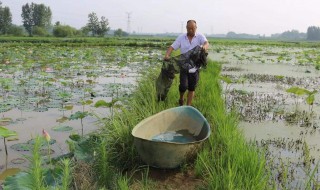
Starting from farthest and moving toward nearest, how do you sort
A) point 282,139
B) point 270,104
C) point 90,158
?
point 270,104, point 282,139, point 90,158

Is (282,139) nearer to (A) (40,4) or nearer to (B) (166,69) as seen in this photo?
(B) (166,69)

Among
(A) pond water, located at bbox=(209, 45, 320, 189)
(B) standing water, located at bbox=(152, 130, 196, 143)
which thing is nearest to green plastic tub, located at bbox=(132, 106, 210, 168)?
(B) standing water, located at bbox=(152, 130, 196, 143)

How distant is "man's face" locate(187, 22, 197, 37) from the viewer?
5.16m

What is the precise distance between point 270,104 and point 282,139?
2.55 metres

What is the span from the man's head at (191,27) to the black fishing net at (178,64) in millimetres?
238

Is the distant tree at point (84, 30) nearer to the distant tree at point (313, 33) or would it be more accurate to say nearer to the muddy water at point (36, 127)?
the muddy water at point (36, 127)

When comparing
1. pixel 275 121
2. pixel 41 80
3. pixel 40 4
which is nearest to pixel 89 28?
pixel 40 4

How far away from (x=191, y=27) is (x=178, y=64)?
2.06 feet

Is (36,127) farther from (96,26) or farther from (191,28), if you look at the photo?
(96,26)

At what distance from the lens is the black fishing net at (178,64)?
17.3ft

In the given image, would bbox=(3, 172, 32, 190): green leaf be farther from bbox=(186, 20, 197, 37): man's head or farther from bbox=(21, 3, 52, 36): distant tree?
bbox=(21, 3, 52, 36): distant tree

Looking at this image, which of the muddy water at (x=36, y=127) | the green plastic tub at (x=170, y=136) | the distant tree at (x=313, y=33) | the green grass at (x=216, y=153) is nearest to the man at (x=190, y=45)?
the green grass at (x=216, y=153)

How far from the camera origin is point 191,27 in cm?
517

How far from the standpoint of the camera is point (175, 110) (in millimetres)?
4449
